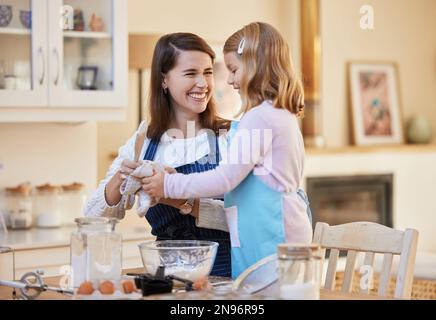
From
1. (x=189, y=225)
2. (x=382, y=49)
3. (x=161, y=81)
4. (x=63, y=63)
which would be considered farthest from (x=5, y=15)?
(x=382, y=49)

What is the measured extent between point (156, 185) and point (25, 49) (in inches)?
56.9

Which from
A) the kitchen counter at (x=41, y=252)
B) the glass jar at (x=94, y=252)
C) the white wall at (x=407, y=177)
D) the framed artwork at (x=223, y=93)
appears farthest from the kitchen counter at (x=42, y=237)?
the white wall at (x=407, y=177)

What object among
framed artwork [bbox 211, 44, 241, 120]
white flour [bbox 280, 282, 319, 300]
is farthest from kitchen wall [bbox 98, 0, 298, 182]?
white flour [bbox 280, 282, 319, 300]

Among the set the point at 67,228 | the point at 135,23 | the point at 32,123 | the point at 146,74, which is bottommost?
the point at 67,228

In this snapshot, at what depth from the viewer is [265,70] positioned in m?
1.70

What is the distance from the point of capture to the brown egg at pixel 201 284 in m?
1.53

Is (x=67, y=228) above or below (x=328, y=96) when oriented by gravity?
below

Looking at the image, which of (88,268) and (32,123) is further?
(32,123)

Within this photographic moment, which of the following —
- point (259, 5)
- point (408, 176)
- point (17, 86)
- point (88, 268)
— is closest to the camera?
point (88, 268)

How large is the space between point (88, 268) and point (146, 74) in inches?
99.3

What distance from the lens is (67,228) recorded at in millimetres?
3174

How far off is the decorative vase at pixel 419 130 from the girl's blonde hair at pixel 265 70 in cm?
352
